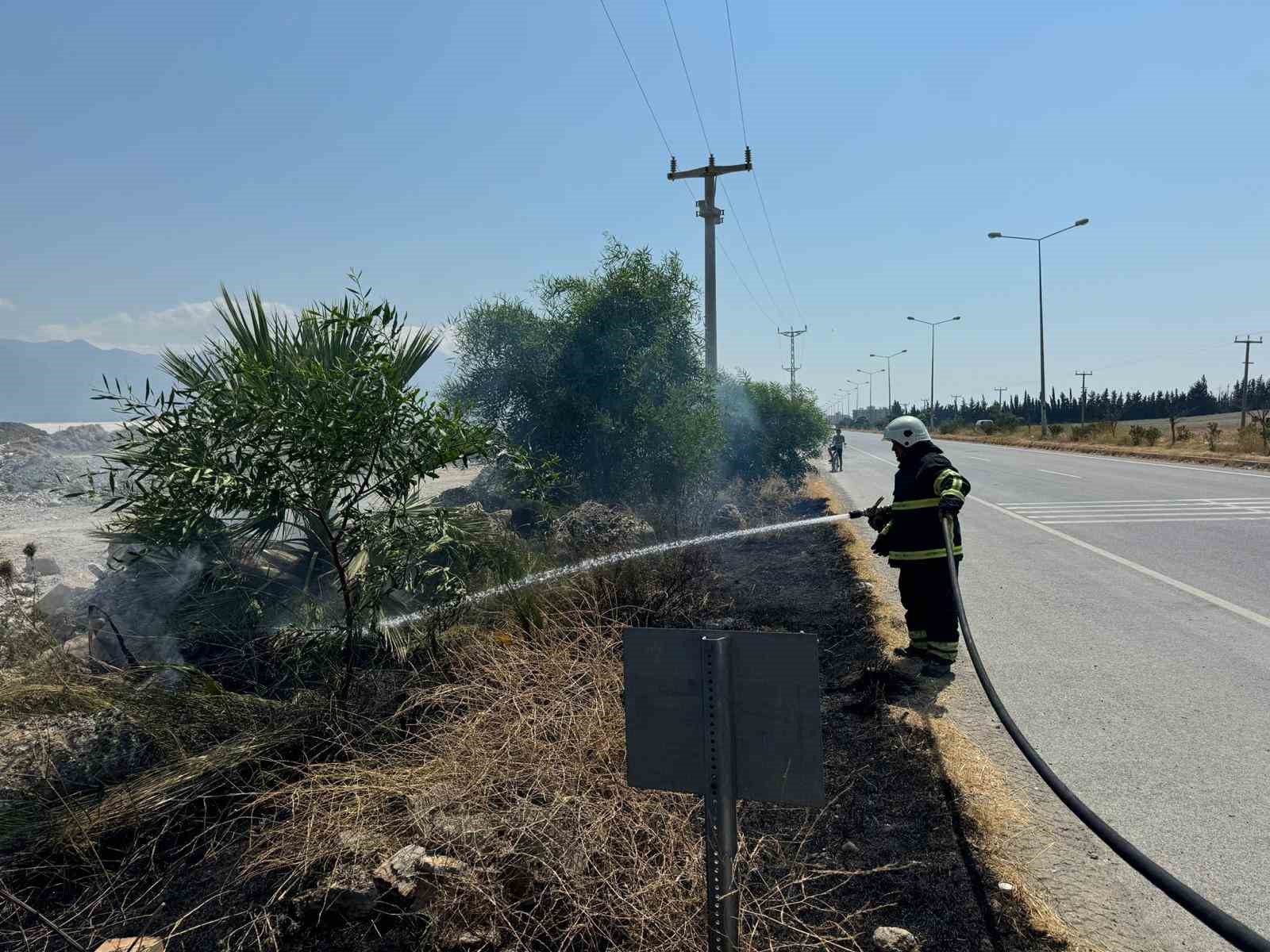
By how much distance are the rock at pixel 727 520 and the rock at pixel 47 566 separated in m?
8.18

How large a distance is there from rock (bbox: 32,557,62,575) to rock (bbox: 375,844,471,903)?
8343mm

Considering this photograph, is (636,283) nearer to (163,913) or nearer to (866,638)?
(866,638)

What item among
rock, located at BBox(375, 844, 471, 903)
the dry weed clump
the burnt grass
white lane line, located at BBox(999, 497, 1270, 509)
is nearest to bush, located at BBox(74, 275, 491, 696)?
the dry weed clump

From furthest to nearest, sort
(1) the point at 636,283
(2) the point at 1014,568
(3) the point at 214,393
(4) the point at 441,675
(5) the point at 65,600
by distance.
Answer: (1) the point at 636,283
(2) the point at 1014,568
(5) the point at 65,600
(4) the point at 441,675
(3) the point at 214,393

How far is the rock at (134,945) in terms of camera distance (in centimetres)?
277

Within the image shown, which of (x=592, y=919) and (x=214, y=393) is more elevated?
(x=214, y=393)

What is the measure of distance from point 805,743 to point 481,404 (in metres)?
10.6

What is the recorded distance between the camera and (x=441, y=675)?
15.6 feet

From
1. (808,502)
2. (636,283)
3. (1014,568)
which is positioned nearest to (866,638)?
(1014,568)

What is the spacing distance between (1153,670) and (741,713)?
172 inches

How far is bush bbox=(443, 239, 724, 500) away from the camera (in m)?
11.6

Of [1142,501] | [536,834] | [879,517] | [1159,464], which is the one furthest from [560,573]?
[1159,464]

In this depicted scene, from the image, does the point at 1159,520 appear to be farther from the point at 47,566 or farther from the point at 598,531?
the point at 47,566

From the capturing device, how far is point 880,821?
338 cm
